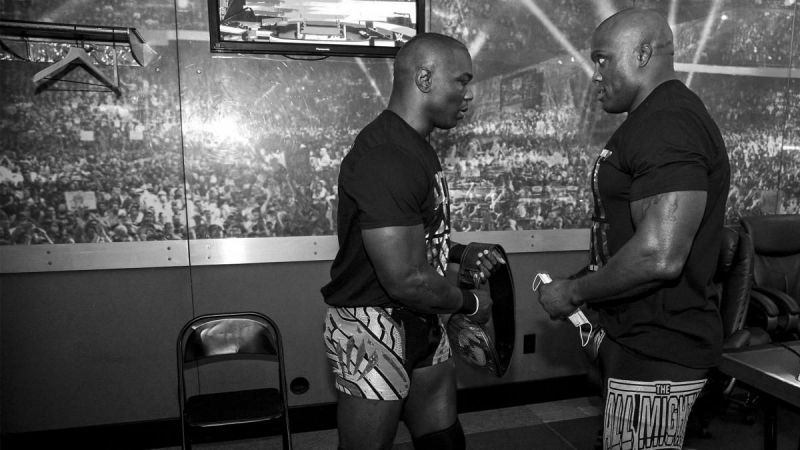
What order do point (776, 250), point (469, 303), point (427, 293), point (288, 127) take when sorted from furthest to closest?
point (776, 250) → point (288, 127) → point (469, 303) → point (427, 293)

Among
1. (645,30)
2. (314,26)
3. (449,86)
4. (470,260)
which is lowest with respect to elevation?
(470,260)

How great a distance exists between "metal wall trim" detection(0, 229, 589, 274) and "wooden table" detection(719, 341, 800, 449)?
60.4 inches

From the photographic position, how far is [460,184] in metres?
2.96

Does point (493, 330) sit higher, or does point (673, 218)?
point (673, 218)

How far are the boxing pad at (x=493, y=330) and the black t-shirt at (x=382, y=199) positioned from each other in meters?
0.21

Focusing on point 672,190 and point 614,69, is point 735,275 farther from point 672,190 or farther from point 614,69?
point 672,190

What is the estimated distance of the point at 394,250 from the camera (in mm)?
1333

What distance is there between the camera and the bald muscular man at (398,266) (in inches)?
53.1

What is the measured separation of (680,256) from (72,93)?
8.35 feet

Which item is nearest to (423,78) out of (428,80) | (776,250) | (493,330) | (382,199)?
(428,80)

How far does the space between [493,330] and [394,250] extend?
2.32 feet

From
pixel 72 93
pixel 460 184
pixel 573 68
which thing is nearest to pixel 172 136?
pixel 72 93

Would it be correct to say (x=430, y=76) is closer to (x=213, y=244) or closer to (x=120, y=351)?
(x=213, y=244)

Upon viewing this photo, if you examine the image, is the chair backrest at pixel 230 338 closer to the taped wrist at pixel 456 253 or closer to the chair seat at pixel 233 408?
the chair seat at pixel 233 408
